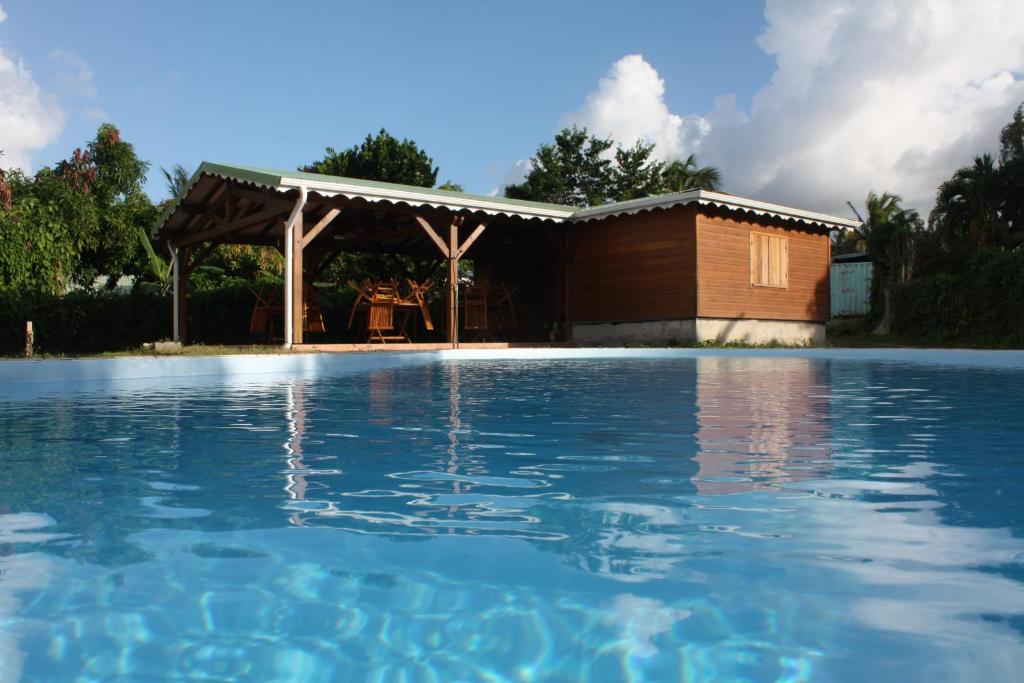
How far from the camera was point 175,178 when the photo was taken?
29.7m

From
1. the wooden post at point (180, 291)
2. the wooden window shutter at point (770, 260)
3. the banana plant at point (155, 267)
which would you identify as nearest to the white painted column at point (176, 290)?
the wooden post at point (180, 291)

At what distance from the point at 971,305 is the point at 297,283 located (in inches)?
629

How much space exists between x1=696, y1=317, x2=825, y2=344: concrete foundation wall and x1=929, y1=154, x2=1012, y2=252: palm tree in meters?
10.7

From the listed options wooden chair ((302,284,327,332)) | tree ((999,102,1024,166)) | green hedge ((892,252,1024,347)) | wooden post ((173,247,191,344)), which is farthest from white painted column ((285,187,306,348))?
tree ((999,102,1024,166))

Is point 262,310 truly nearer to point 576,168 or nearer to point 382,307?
point 382,307

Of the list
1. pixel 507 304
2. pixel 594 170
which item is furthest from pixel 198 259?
pixel 594 170

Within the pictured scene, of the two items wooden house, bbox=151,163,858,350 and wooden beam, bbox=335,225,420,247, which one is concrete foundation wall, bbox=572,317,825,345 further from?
wooden beam, bbox=335,225,420,247

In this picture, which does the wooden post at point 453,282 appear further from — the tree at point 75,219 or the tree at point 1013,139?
the tree at point 1013,139

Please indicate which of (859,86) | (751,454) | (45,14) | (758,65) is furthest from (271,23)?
(751,454)

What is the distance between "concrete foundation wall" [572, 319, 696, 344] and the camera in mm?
15102

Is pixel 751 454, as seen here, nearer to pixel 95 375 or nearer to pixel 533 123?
pixel 95 375

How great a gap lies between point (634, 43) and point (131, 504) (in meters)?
16.6

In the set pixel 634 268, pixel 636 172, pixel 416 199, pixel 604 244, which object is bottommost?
pixel 634 268

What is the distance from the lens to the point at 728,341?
1550cm
